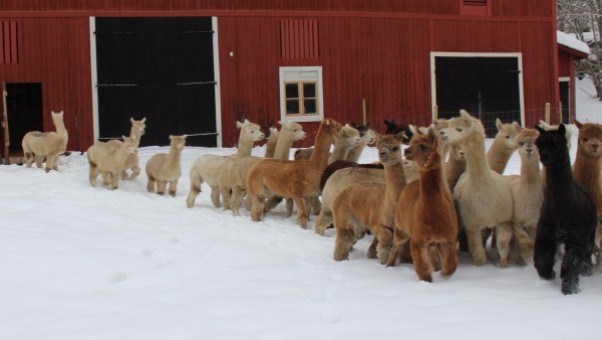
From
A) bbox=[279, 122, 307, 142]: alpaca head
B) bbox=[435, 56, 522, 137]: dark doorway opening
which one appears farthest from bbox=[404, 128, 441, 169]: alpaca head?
bbox=[435, 56, 522, 137]: dark doorway opening

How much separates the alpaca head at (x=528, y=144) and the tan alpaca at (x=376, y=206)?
1.11 m

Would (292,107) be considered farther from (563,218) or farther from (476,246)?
(563,218)

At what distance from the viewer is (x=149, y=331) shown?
4918 millimetres

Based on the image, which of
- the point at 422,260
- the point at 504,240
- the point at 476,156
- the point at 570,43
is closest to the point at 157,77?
the point at 476,156

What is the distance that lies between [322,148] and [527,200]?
3639 millimetres

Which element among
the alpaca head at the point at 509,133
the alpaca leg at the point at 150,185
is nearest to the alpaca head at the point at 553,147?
the alpaca head at the point at 509,133

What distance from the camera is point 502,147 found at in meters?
7.79

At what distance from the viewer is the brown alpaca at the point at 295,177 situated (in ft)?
30.8

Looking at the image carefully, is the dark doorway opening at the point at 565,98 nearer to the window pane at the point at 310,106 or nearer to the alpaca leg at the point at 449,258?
the window pane at the point at 310,106

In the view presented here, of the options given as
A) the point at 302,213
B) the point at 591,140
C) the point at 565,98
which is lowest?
the point at 302,213

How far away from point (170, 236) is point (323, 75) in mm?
12516

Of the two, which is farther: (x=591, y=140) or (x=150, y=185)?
(x=150, y=185)

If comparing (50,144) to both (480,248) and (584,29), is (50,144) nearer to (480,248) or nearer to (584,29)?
(480,248)

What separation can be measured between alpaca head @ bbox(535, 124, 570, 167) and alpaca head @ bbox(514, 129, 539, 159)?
1.76 ft
